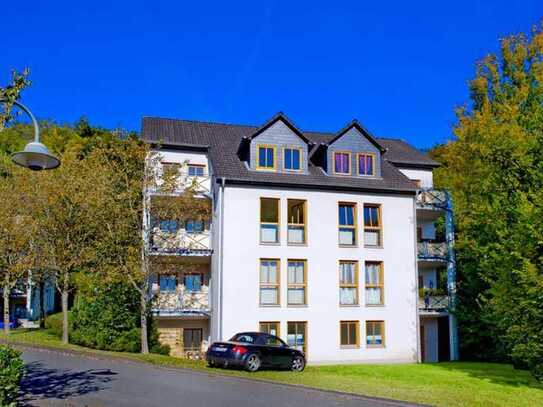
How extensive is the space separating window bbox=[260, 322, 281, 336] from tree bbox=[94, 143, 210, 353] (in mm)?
4995

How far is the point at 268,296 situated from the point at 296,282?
1.46 metres

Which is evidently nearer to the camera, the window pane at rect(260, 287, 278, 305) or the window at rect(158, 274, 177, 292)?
the window pane at rect(260, 287, 278, 305)

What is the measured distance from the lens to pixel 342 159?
95.3 ft

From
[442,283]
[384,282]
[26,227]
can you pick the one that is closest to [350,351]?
[384,282]

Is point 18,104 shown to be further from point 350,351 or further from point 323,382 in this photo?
point 350,351

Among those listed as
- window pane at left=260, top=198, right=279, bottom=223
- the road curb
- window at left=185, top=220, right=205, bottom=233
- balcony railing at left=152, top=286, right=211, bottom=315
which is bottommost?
the road curb

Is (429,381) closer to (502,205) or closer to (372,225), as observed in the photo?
(502,205)

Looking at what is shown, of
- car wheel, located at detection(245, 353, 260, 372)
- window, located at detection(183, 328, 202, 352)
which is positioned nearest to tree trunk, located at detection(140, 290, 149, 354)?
window, located at detection(183, 328, 202, 352)

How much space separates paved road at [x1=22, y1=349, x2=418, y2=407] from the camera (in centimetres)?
1299

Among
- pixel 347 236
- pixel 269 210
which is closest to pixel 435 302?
pixel 347 236

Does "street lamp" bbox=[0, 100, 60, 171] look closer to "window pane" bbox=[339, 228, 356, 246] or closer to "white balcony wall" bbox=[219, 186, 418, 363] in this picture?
"white balcony wall" bbox=[219, 186, 418, 363]

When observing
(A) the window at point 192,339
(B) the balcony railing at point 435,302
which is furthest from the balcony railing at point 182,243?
(B) the balcony railing at point 435,302

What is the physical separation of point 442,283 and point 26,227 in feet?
69.3

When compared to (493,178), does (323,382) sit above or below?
below
